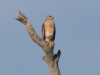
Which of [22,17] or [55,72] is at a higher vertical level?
[22,17]

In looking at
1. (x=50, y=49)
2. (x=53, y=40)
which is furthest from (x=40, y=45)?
(x=53, y=40)

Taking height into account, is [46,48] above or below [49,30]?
below

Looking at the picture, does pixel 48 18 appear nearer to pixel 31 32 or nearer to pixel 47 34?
pixel 47 34

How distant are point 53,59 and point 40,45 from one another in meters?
0.69

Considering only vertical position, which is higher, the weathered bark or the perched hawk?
the perched hawk

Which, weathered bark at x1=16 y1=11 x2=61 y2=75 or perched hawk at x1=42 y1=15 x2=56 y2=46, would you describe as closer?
weathered bark at x1=16 y1=11 x2=61 y2=75

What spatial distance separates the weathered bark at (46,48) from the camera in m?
11.2

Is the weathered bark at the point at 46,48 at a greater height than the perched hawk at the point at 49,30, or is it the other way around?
the perched hawk at the point at 49,30

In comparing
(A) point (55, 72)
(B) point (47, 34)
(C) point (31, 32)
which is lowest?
(A) point (55, 72)

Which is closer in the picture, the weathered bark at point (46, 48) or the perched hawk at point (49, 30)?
the weathered bark at point (46, 48)

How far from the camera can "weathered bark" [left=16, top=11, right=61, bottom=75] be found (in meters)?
11.2

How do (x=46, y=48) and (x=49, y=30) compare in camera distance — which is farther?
(x=49, y=30)

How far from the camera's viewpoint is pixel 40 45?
1156cm

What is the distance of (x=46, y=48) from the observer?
11.6 m
